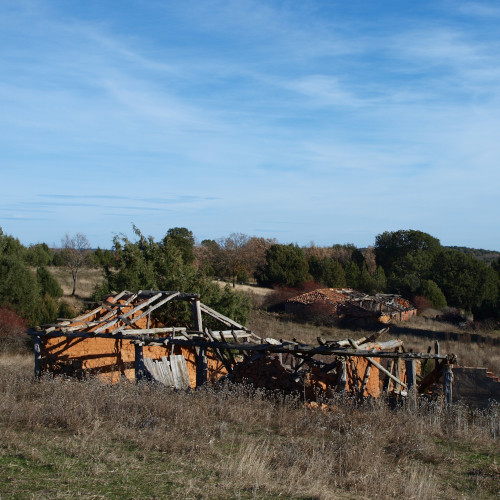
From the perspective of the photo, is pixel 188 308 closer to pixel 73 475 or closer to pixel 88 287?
pixel 73 475

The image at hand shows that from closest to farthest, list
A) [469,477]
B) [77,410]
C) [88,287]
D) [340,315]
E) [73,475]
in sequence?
1. [73,475]
2. [469,477]
3. [77,410]
4. [340,315]
5. [88,287]

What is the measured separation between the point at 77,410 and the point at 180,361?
4.60m

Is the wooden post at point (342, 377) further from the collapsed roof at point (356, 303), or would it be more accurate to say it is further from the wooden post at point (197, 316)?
the collapsed roof at point (356, 303)

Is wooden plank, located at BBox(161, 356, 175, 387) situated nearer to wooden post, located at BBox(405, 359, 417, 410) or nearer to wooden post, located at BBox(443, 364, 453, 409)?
wooden post, located at BBox(405, 359, 417, 410)

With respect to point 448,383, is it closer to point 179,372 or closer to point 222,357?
point 222,357

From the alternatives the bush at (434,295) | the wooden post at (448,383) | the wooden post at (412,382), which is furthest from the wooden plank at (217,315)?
the bush at (434,295)

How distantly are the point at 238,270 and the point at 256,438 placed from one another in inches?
2003

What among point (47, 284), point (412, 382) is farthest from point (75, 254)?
point (412, 382)

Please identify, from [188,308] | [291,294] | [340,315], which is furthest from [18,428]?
[291,294]

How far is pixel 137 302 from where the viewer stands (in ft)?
55.2

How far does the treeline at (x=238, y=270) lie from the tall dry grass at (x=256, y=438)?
10070 mm

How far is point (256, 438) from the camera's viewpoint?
7855 millimetres

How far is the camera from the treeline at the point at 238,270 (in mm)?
23172

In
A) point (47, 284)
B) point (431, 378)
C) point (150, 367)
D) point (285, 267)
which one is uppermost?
point (285, 267)
